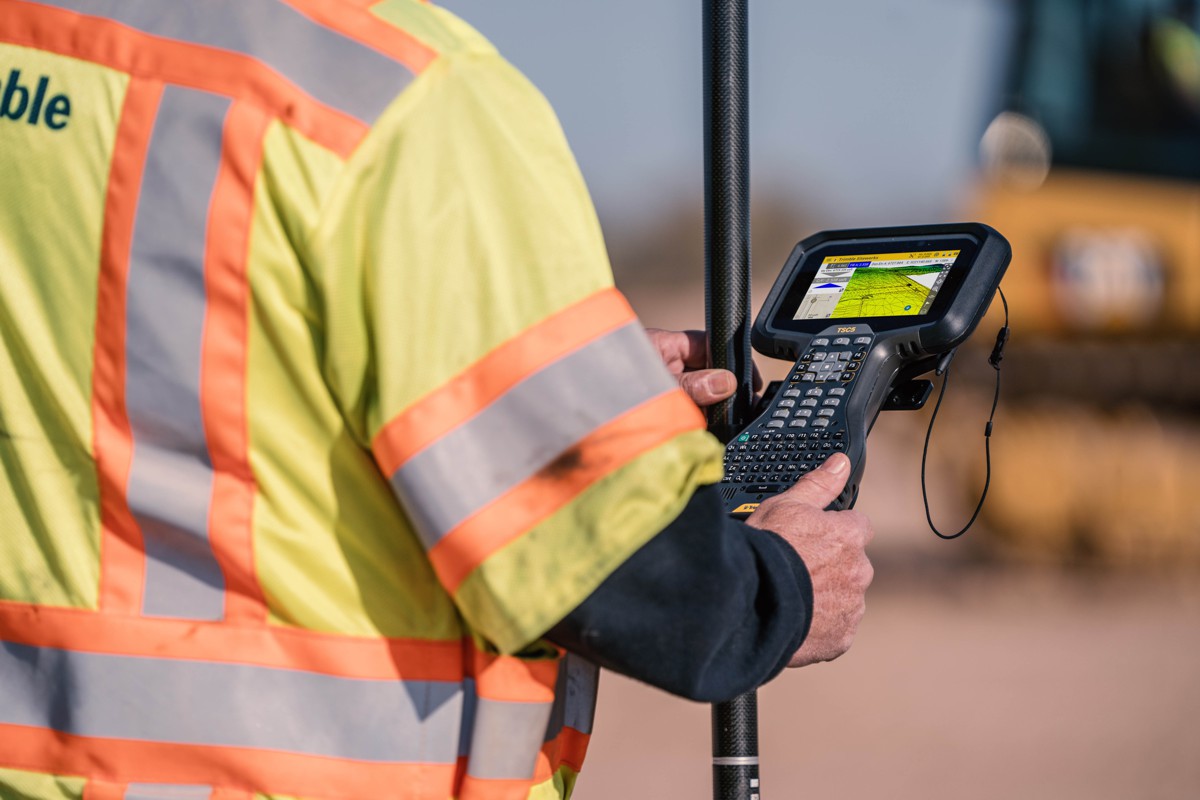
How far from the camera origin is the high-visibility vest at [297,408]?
1.30 m

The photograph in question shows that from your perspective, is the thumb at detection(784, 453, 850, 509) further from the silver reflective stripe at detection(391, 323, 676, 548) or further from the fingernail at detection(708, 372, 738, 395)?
the silver reflective stripe at detection(391, 323, 676, 548)

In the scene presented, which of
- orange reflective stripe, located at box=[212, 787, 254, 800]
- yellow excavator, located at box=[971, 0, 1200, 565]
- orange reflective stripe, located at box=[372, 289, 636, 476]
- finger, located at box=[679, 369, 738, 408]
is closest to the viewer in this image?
orange reflective stripe, located at box=[372, 289, 636, 476]

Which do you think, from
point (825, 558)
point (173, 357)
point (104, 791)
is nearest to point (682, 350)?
Result: point (825, 558)

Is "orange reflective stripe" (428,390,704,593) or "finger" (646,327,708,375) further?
"finger" (646,327,708,375)

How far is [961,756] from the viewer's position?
21.8 feet

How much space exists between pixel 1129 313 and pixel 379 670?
32.1 feet

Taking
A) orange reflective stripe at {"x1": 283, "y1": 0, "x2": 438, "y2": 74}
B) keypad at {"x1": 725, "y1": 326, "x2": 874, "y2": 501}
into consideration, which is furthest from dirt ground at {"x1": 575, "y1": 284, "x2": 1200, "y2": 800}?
orange reflective stripe at {"x1": 283, "y1": 0, "x2": 438, "y2": 74}

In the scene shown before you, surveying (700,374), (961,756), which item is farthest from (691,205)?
(700,374)

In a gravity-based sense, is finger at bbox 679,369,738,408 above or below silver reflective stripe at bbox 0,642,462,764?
above

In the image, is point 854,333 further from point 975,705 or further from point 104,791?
point 975,705

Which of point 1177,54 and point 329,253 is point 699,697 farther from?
point 1177,54

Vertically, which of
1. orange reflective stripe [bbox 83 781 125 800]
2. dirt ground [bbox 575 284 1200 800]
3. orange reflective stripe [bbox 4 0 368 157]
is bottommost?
dirt ground [bbox 575 284 1200 800]

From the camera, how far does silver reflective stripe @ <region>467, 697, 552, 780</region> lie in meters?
1.41

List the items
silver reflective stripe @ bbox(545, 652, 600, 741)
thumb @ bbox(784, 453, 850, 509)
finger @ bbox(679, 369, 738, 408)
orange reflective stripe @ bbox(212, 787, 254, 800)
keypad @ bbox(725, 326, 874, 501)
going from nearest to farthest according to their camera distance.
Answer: orange reflective stripe @ bbox(212, 787, 254, 800) → silver reflective stripe @ bbox(545, 652, 600, 741) → thumb @ bbox(784, 453, 850, 509) → keypad @ bbox(725, 326, 874, 501) → finger @ bbox(679, 369, 738, 408)
